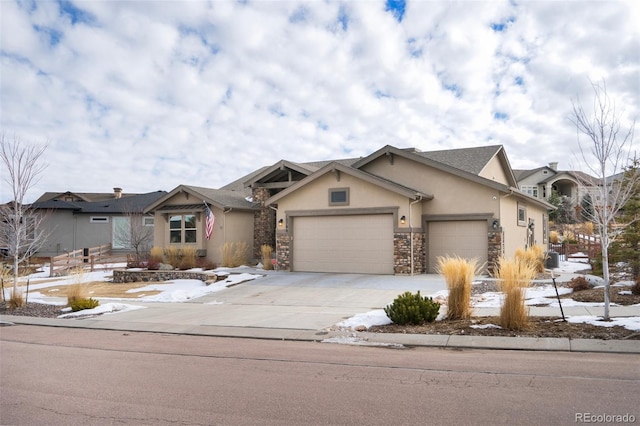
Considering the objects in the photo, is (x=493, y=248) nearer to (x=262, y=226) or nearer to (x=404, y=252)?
(x=404, y=252)

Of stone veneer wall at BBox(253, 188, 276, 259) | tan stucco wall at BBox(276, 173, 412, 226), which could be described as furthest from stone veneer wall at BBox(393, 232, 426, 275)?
stone veneer wall at BBox(253, 188, 276, 259)

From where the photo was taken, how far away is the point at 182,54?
15.9 metres

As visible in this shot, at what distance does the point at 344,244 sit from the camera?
2061 centimetres

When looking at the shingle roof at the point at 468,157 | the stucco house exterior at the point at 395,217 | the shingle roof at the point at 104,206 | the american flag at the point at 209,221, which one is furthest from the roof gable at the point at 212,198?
the shingle roof at the point at 468,157

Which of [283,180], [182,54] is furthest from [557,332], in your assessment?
[283,180]

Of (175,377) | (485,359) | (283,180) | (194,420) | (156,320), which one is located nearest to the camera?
(194,420)

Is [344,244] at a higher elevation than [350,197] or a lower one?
lower

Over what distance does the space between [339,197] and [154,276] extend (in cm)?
861

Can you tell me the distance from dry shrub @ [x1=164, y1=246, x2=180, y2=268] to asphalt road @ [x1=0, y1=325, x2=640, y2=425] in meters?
14.9

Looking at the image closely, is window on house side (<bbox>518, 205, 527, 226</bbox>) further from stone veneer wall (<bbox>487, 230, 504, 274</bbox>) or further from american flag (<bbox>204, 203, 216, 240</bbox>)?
american flag (<bbox>204, 203, 216, 240</bbox>)

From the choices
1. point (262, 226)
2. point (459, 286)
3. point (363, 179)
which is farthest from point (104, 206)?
Answer: point (459, 286)

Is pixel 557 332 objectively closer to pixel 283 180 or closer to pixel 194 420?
pixel 194 420

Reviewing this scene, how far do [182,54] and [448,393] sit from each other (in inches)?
538

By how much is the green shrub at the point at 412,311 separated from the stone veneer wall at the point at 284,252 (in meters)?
11.5
